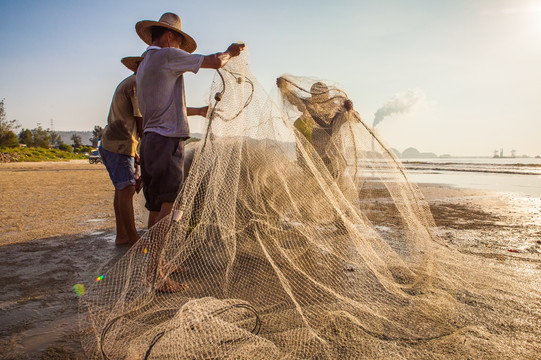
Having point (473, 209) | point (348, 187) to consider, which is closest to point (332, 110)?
point (348, 187)

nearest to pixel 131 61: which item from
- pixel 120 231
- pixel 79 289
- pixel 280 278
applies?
pixel 120 231

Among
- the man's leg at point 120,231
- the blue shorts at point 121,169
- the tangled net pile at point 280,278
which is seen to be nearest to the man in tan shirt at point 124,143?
the blue shorts at point 121,169

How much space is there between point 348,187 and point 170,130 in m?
2.62

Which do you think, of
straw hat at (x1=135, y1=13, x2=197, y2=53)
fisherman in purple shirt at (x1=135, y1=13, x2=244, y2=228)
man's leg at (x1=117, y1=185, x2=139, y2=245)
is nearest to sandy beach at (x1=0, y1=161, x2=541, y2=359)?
man's leg at (x1=117, y1=185, x2=139, y2=245)

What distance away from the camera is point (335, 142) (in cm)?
471

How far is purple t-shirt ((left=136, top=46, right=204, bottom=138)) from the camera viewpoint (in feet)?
8.44

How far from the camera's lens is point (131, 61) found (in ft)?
12.0

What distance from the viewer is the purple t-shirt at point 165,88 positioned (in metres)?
2.57

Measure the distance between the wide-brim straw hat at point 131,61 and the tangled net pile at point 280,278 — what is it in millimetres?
1263

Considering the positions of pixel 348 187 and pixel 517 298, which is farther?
pixel 348 187

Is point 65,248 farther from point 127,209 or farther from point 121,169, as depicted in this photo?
point 121,169

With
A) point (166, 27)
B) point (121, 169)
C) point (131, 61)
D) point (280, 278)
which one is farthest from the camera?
point (121, 169)

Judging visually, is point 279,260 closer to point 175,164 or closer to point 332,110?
point 175,164

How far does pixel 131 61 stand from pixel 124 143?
0.86 meters
